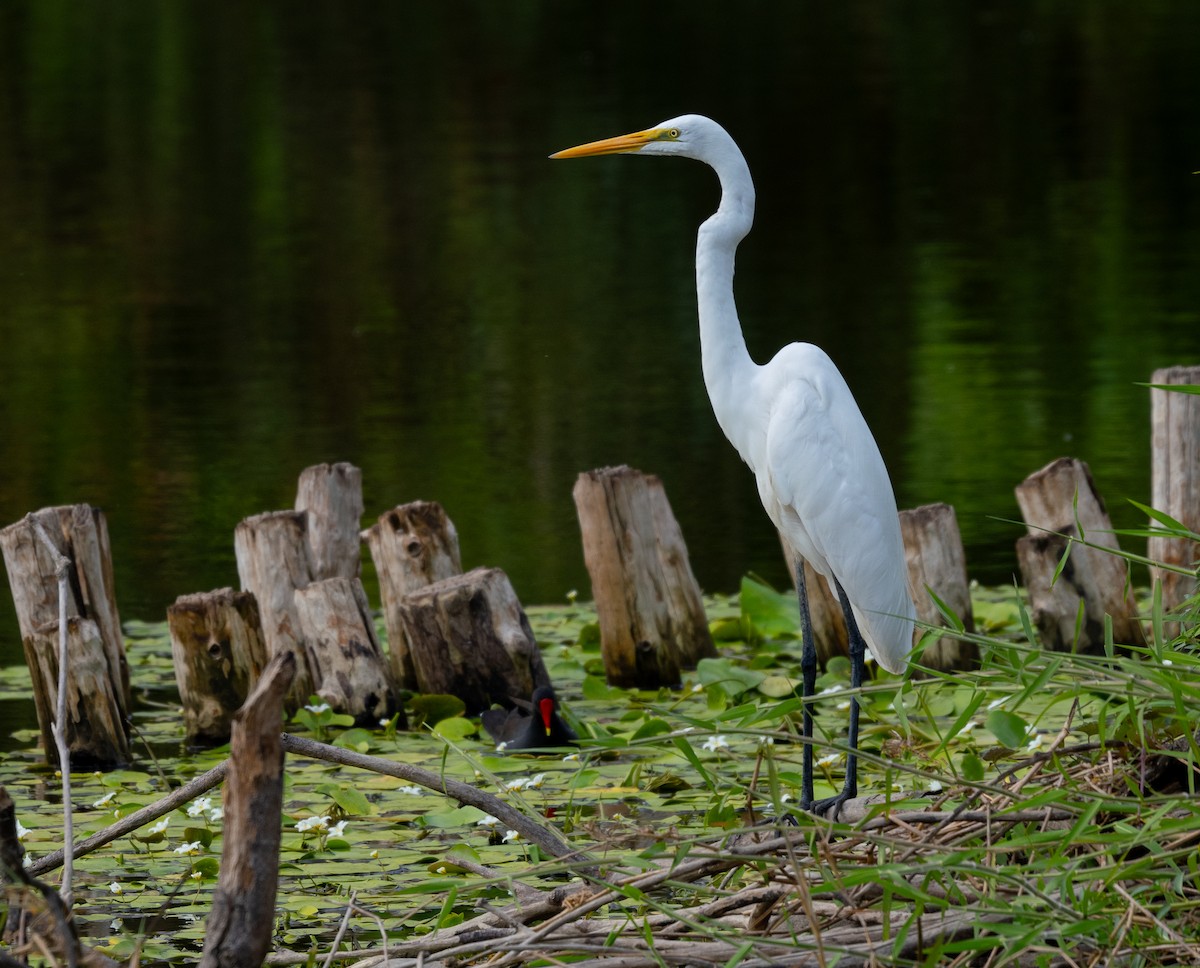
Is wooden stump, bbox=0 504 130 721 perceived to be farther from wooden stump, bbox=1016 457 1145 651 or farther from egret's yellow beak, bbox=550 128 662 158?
wooden stump, bbox=1016 457 1145 651

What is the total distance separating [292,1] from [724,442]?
2591 cm

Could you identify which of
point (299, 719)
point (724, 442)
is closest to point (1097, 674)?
point (299, 719)

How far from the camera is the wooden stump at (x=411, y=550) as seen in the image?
19.8 feet

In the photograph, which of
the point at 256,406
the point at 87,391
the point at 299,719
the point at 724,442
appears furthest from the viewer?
the point at 87,391

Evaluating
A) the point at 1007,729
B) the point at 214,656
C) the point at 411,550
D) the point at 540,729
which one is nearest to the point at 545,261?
the point at 411,550

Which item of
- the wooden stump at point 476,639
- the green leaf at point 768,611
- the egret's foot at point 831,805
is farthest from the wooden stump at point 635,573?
the egret's foot at point 831,805

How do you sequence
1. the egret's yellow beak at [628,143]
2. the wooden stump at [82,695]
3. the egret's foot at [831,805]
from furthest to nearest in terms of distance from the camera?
the wooden stump at [82,695] → the egret's yellow beak at [628,143] → the egret's foot at [831,805]

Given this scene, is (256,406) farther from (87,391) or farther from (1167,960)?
(1167,960)

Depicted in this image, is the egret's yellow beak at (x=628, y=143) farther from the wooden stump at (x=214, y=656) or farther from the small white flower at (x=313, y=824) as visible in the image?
the wooden stump at (x=214, y=656)

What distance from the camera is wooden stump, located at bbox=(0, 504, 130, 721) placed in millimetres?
5430

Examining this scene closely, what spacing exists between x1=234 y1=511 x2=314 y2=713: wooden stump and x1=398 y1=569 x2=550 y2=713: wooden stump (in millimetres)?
379

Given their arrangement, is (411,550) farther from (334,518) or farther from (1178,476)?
(1178,476)

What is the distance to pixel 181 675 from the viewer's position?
5.54 metres

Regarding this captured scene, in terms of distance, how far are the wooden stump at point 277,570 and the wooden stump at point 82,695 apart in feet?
2.00
